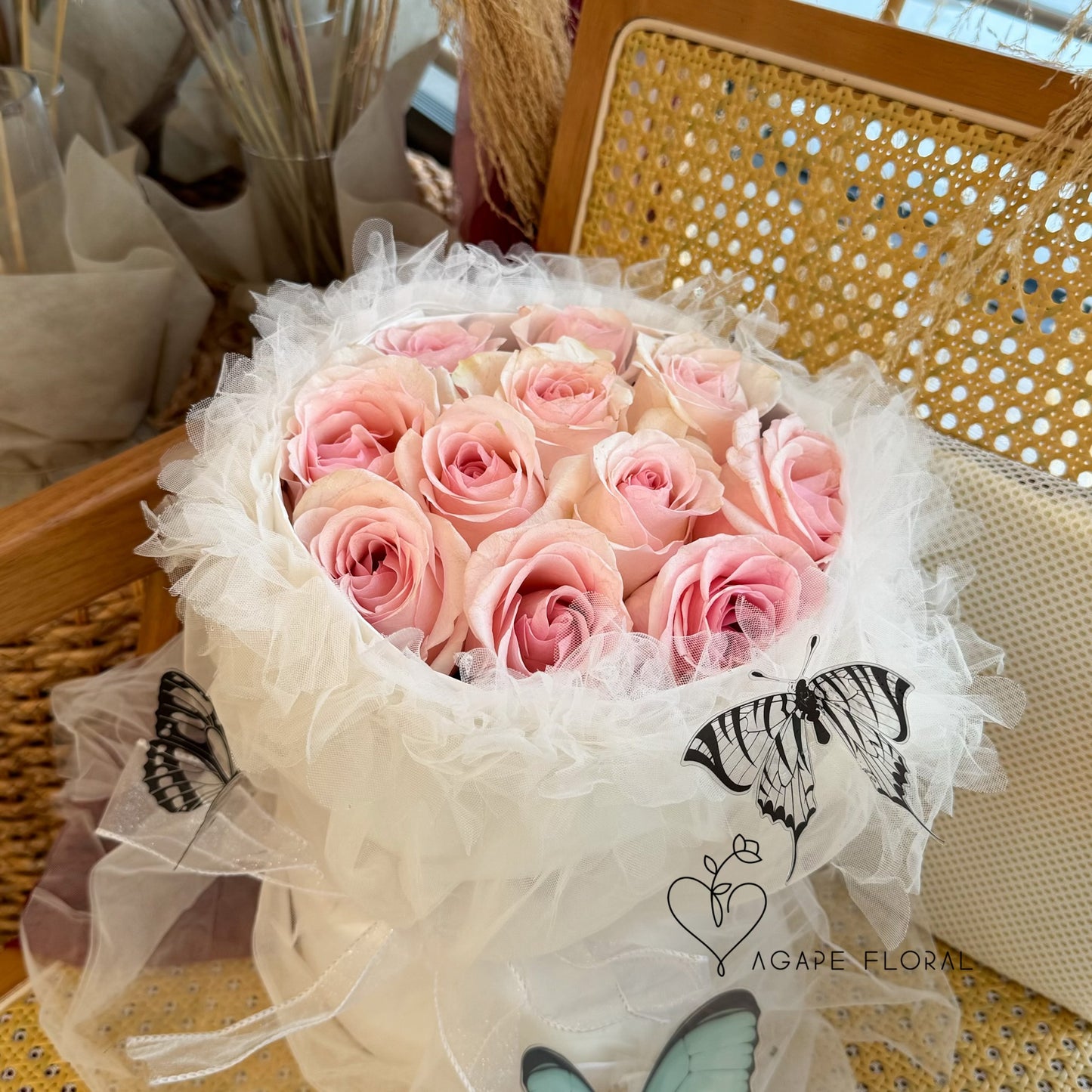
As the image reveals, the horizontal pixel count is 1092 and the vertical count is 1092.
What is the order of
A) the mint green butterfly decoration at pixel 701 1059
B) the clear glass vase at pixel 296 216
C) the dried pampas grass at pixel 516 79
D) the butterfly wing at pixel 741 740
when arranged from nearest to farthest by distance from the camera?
the butterfly wing at pixel 741 740, the mint green butterfly decoration at pixel 701 1059, the dried pampas grass at pixel 516 79, the clear glass vase at pixel 296 216

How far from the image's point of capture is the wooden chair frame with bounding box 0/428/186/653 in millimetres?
636

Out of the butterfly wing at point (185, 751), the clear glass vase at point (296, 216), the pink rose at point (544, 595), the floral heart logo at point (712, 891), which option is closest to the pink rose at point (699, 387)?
the pink rose at point (544, 595)

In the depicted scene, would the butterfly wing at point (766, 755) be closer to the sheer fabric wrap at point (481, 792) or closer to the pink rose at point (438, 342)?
the sheer fabric wrap at point (481, 792)

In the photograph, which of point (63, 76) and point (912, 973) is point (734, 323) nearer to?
point (912, 973)

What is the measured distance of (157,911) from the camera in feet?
2.32

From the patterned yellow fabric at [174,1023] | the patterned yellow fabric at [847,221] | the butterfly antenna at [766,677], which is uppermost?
the patterned yellow fabric at [847,221]

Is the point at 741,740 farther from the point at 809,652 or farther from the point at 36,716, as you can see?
the point at 36,716

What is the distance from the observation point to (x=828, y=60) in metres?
0.63

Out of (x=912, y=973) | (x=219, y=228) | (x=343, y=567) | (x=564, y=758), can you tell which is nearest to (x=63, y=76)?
(x=219, y=228)

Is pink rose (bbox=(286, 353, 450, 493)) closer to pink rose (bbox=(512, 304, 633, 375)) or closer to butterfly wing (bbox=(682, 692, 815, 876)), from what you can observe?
pink rose (bbox=(512, 304, 633, 375))

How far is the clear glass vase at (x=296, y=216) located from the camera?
896mm

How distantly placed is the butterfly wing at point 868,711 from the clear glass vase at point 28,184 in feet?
2.26

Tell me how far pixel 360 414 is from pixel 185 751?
25 cm

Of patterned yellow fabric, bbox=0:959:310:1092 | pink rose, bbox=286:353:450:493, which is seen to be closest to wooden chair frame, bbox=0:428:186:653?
pink rose, bbox=286:353:450:493
